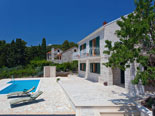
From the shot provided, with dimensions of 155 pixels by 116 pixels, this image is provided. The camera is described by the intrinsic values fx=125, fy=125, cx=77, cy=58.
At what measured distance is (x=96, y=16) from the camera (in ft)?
69.9

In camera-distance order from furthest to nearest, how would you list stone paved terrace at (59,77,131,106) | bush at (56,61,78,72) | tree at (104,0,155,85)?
bush at (56,61,78,72), stone paved terrace at (59,77,131,106), tree at (104,0,155,85)

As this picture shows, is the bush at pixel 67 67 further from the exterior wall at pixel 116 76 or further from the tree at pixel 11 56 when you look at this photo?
the exterior wall at pixel 116 76

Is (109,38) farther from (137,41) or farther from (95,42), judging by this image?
(137,41)

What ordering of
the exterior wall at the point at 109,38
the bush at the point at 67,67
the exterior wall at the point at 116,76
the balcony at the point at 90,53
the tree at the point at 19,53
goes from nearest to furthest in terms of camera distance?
the exterior wall at the point at 109,38 → the exterior wall at the point at 116,76 → the balcony at the point at 90,53 → the bush at the point at 67,67 → the tree at the point at 19,53

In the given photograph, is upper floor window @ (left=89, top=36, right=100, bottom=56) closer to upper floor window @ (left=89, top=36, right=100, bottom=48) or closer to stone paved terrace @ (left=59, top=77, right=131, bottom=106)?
upper floor window @ (left=89, top=36, right=100, bottom=48)

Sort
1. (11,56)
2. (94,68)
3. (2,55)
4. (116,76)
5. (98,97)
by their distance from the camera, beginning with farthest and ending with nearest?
1. (11,56)
2. (2,55)
3. (94,68)
4. (116,76)
5. (98,97)

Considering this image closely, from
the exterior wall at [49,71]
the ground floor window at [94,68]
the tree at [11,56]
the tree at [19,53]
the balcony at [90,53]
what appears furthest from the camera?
the tree at [19,53]

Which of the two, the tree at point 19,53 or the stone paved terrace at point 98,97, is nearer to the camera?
the stone paved terrace at point 98,97

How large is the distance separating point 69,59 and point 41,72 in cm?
1656

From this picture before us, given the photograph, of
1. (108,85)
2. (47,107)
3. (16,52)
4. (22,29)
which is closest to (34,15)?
(22,29)

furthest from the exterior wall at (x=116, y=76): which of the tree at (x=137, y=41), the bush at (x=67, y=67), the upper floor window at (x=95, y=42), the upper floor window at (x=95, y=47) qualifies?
the bush at (x=67, y=67)

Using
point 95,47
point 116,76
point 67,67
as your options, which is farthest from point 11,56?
point 116,76

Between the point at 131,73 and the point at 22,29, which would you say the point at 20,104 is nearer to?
the point at 131,73

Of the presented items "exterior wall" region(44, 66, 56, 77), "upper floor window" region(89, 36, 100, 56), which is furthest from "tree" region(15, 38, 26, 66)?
"upper floor window" region(89, 36, 100, 56)
